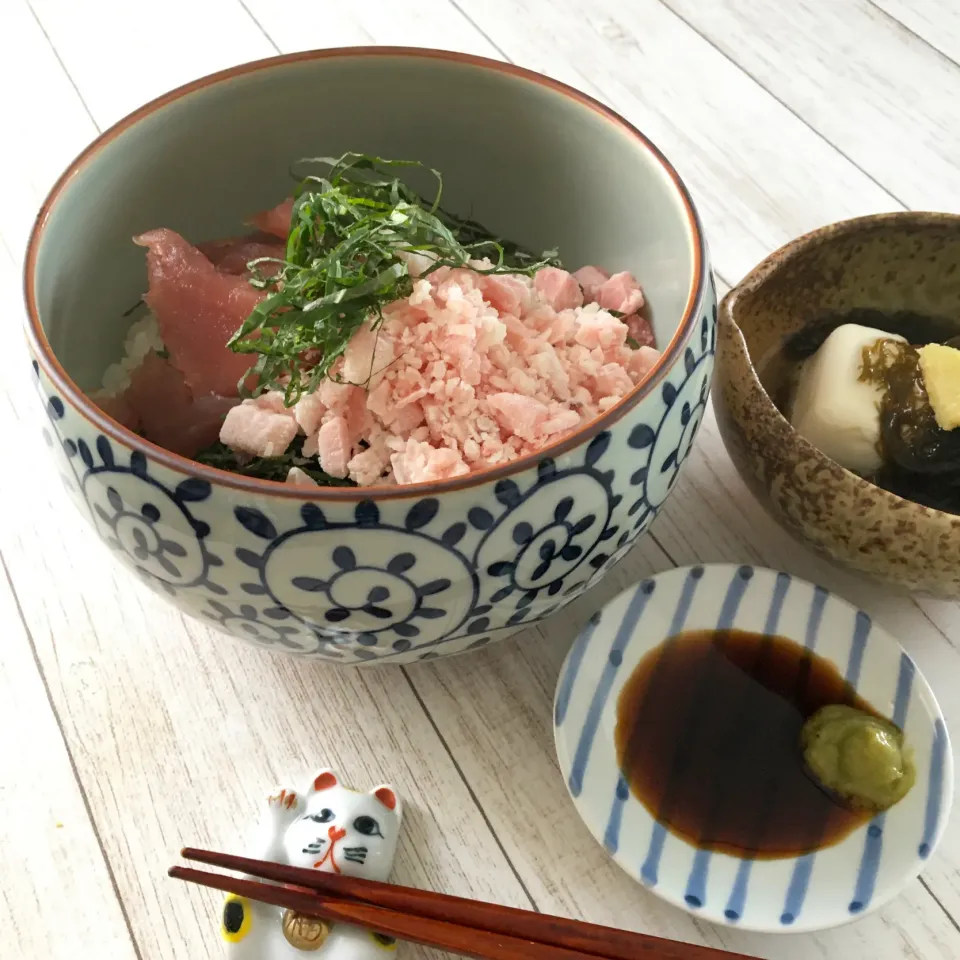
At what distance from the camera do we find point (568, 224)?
97 centimetres

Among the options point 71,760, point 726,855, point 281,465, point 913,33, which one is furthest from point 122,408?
point 913,33

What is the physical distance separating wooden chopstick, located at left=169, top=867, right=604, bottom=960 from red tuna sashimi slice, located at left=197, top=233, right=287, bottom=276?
1.78 feet

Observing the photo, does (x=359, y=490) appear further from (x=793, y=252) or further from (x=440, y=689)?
(x=793, y=252)

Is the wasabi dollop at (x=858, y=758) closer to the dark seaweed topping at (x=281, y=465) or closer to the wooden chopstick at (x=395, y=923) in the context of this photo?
the wooden chopstick at (x=395, y=923)

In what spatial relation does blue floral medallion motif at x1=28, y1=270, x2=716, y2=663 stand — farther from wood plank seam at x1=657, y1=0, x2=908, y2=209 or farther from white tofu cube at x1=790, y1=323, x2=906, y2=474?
wood plank seam at x1=657, y1=0, x2=908, y2=209

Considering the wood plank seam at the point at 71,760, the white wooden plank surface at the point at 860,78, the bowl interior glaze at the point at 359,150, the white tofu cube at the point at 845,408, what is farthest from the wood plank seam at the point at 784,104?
the wood plank seam at the point at 71,760

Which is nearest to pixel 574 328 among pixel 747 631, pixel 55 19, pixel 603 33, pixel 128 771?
pixel 747 631

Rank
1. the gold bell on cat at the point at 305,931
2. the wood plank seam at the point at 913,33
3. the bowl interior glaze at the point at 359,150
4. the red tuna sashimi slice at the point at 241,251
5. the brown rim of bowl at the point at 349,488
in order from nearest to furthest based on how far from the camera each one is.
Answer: the brown rim of bowl at the point at 349,488 → the gold bell on cat at the point at 305,931 → the bowl interior glaze at the point at 359,150 → the red tuna sashimi slice at the point at 241,251 → the wood plank seam at the point at 913,33

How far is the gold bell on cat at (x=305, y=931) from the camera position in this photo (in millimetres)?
700

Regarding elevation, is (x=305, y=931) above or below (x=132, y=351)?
below

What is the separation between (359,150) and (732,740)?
0.67 meters

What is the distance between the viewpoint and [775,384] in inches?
40.7

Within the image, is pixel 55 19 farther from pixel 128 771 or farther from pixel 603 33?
pixel 128 771

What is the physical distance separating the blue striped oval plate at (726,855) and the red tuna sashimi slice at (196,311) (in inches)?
15.7
